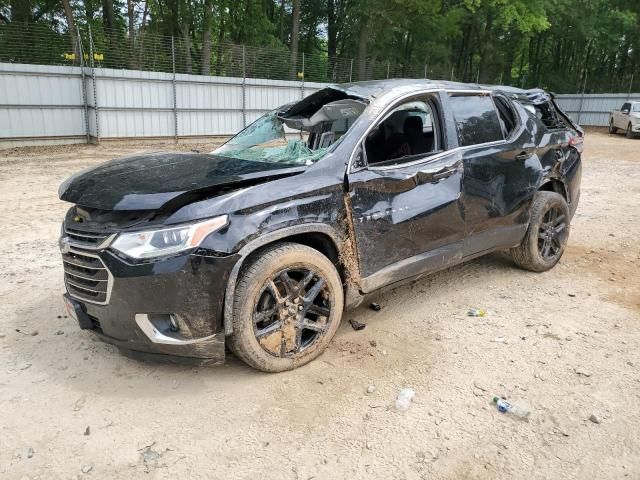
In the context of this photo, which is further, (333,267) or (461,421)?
(333,267)

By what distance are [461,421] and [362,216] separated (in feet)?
4.48

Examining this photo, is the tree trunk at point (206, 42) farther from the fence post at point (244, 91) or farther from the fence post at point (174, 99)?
the fence post at point (174, 99)

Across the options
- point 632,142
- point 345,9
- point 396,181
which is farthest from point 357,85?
point 345,9

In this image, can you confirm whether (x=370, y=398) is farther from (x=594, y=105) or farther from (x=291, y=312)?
(x=594, y=105)

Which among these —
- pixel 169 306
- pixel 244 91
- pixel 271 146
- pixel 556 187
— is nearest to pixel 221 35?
pixel 244 91

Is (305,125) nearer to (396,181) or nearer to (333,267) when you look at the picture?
(396,181)

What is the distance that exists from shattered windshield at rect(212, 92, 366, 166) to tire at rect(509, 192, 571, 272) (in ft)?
7.00

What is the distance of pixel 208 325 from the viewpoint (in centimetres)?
284

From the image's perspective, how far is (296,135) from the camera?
4.15m

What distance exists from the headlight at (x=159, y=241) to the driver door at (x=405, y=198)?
1.08 meters

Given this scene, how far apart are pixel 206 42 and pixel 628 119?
18.2 m

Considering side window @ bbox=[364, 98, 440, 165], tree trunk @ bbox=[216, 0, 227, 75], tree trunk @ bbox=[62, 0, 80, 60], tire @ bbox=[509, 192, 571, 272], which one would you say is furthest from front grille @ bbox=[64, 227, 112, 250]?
tree trunk @ bbox=[216, 0, 227, 75]

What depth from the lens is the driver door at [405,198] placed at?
339cm

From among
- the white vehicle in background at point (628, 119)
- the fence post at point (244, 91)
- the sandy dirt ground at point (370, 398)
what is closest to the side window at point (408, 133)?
the sandy dirt ground at point (370, 398)
